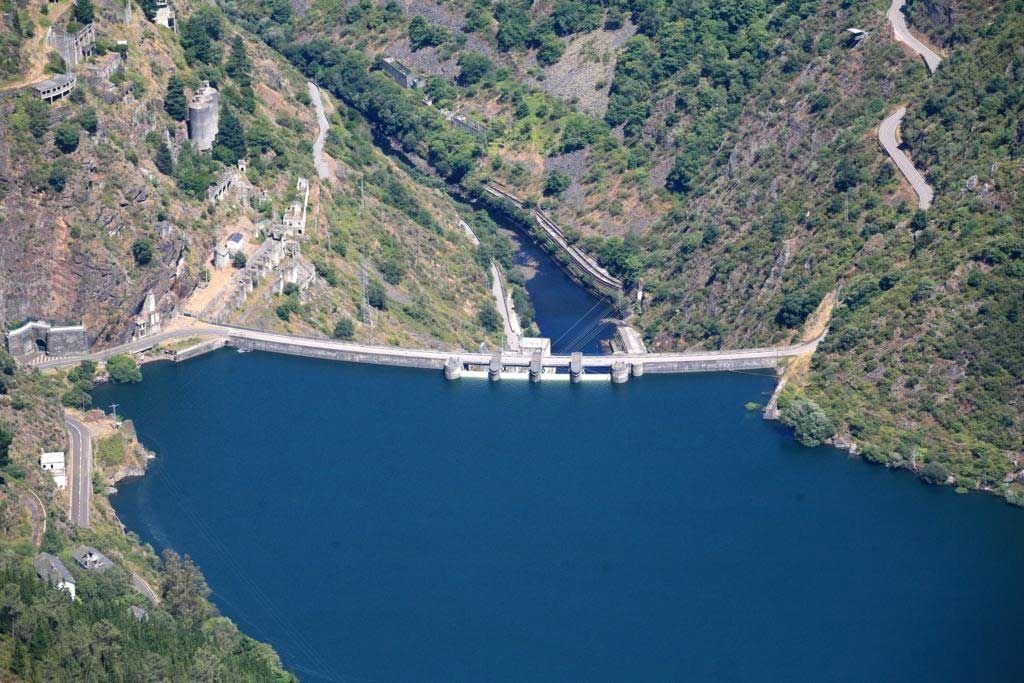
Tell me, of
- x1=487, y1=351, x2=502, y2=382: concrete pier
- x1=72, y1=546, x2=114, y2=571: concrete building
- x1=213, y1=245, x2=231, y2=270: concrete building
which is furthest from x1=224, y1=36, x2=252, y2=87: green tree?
x1=72, y1=546, x2=114, y2=571: concrete building

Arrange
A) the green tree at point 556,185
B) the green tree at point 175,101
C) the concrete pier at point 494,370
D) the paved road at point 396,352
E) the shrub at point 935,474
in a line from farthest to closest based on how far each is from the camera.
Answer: the green tree at point 556,185 → the green tree at point 175,101 → the paved road at point 396,352 → the concrete pier at point 494,370 → the shrub at point 935,474

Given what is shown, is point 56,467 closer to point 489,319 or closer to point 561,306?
point 489,319

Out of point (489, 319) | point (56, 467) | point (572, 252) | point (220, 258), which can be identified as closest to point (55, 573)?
point (56, 467)

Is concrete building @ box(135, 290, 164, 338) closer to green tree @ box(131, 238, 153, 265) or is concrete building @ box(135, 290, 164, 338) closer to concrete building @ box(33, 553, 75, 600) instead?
green tree @ box(131, 238, 153, 265)

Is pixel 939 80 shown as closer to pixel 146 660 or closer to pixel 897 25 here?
pixel 897 25

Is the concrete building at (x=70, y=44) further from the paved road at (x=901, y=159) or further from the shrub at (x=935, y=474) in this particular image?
the shrub at (x=935, y=474)

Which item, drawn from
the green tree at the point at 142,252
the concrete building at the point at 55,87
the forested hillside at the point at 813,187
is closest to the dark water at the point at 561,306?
the forested hillside at the point at 813,187
